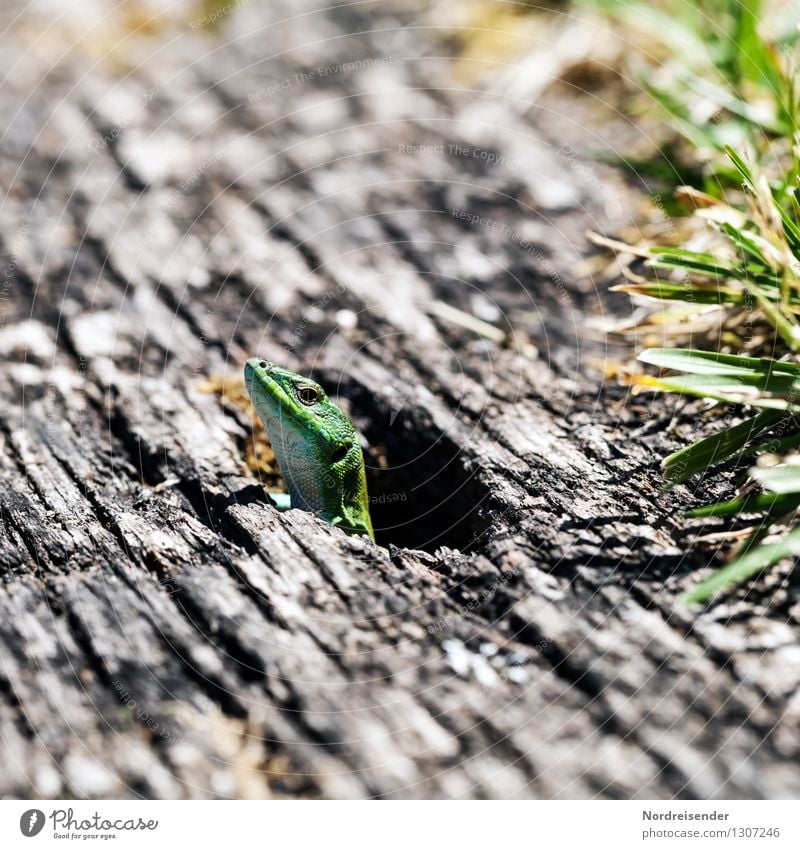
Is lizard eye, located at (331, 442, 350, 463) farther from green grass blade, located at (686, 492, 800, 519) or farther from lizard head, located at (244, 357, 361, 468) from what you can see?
green grass blade, located at (686, 492, 800, 519)

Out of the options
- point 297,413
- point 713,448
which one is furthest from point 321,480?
point 713,448

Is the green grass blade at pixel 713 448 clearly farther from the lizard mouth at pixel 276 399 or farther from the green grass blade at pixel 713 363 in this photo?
the lizard mouth at pixel 276 399

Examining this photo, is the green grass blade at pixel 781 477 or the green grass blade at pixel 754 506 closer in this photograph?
the green grass blade at pixel 781 477

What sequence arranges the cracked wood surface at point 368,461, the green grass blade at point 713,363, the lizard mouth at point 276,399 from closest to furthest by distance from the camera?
the cracked wood surface at point 368,461 < the green grass blade at point 713,363 < the lizard mouth at point 276,399

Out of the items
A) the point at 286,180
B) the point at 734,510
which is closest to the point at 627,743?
the point at 734,510

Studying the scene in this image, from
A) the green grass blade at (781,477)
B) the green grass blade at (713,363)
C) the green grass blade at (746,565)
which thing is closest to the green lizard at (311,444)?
the green grass blade at (713,363)

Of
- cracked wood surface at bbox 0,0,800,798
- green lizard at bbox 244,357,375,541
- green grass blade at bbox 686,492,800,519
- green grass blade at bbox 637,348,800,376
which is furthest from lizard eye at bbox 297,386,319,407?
green grass blade at bbox 686,492,800,519
